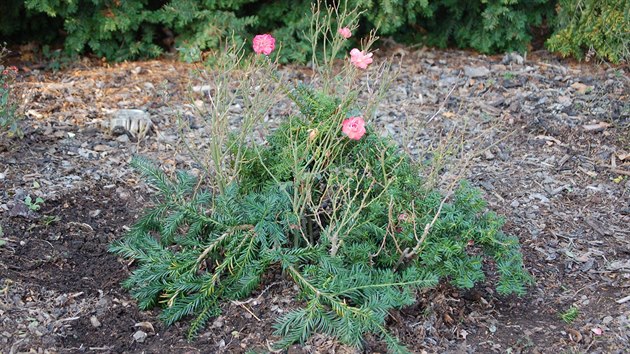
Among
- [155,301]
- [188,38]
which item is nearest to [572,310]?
[155,301]

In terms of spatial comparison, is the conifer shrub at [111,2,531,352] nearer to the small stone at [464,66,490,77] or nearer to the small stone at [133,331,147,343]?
the small stone at [133,331,147,343]

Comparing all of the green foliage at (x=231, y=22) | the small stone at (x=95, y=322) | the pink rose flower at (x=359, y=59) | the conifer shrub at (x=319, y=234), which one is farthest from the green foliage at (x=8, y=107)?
the pink rose flower at (x=359, y=59)

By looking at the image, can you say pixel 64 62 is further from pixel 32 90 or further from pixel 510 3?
pixel 510 3

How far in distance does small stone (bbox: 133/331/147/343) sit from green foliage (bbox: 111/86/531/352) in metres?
0.13

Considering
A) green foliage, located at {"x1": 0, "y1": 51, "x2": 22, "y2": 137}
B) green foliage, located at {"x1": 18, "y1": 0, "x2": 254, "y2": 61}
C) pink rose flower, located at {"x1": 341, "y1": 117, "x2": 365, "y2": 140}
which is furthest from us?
green foliage, located at {"x1": 18, "y1": 0, "x2": 254, "y2": 61}

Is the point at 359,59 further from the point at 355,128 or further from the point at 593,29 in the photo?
the point at 593,29

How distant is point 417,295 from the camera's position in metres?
3.48

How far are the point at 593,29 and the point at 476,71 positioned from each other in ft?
3.07

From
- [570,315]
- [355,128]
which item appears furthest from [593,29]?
[355,128]

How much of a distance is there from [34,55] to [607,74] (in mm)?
4459

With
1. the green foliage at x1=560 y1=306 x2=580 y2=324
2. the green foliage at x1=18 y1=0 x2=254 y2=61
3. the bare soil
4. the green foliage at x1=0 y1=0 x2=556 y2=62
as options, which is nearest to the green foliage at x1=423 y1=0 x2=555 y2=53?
the green foliage at x1=0 y1=0 x2=556 y2=62

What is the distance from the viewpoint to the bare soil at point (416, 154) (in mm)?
3334

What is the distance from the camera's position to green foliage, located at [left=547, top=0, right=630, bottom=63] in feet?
18.9

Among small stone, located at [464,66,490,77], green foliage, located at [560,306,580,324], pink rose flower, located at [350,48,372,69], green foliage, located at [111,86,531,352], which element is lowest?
green foliage, located at [560,306,580,324]
